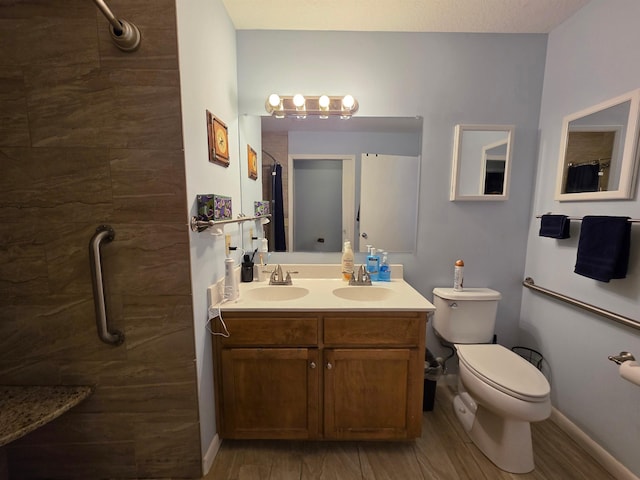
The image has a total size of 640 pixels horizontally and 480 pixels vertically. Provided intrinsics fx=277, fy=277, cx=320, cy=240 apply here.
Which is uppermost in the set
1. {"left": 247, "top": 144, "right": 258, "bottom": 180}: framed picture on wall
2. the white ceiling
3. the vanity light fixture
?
the white ceiling

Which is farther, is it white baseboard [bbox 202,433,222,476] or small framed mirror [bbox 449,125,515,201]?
small framed mirror [bbox 449,125,515,201]

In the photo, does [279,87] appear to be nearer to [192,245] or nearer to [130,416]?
[192,245]

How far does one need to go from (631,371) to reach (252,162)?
218cm

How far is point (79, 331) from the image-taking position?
3.99ft

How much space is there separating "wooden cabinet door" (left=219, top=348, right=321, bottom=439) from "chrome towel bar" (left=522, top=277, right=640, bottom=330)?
147cm

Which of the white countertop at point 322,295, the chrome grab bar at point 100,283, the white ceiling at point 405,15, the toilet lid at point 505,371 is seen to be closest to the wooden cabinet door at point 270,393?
the white countertop at point 322,295

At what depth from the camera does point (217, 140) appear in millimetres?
1436

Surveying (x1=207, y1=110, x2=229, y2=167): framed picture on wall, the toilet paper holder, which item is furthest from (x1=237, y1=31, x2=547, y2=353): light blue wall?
the toilet paper holder

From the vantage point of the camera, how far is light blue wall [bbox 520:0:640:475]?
4.33 ft

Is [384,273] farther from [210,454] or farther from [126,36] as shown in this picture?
[126,36]

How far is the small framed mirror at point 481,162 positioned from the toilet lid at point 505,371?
96 cm

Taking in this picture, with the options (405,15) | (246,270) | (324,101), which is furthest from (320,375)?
(405,15)

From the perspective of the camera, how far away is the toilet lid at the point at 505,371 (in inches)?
51.1

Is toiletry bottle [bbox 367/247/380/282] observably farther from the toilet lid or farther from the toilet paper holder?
the toilet paper holder
